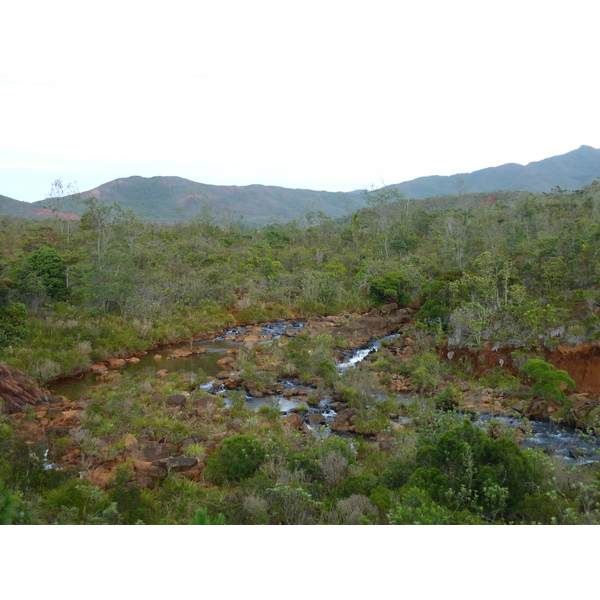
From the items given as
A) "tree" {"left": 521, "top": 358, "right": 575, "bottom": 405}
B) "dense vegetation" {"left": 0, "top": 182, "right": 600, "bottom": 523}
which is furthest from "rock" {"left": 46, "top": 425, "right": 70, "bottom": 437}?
"tree" {"left": 521, "top": 358, "right": 575, "bottom": 405}

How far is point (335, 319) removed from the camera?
66.2 feet

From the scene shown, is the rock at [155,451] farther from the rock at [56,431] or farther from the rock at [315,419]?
the rock at [315,419]

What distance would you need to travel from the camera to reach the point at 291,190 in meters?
144

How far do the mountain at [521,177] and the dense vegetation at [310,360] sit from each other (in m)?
99.2

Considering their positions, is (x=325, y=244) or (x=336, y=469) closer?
(x=336, y=469)

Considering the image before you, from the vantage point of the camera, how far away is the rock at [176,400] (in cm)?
1029

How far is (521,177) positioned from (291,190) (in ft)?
226

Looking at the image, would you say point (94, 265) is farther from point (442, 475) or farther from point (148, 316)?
point (442, 475)

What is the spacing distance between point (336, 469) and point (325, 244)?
95.8 feet

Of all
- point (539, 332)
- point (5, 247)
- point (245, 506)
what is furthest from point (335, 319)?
point (5, 247)

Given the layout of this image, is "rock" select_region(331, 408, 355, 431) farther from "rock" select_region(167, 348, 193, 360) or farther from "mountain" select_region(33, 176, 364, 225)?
"mountain" select_region(33, 176, 364, 225)

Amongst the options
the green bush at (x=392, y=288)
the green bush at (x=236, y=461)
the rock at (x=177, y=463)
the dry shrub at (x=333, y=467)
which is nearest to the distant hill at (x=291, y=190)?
the green bush at (x=392, y=288)

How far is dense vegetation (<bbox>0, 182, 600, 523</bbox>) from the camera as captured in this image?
4914 mm

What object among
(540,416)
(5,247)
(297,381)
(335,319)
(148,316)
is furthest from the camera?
(5,247)
